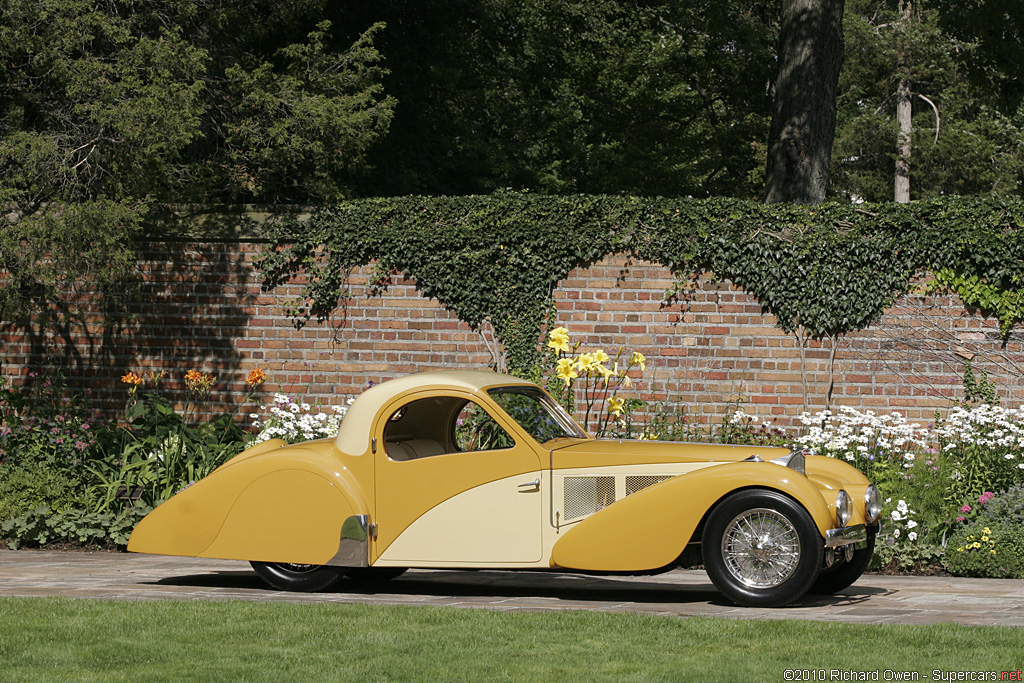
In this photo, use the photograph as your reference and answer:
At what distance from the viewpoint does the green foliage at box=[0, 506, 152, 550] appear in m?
8.66

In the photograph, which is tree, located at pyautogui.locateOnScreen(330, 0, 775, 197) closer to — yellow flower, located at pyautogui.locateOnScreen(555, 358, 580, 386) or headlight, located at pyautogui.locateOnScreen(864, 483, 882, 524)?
yellow flower, located at pyautogui.locateOnScreen(555, 358, 580, 386)

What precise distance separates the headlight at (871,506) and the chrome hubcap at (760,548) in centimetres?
64

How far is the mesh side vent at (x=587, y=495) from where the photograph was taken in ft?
20.6

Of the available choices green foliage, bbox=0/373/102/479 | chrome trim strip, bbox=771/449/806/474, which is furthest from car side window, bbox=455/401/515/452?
green foliage, bbox=0/373/102/479

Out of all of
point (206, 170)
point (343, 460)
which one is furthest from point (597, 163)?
point (343, 460)

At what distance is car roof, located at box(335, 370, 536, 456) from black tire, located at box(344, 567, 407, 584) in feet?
3.07

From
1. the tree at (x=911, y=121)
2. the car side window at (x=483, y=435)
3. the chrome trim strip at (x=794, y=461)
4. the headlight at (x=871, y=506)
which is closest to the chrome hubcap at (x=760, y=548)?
the chrome trim strip at (x=794, y=461)

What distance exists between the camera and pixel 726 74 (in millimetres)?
25375

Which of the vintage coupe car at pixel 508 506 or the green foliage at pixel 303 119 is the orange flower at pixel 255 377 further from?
the vintage coupe car at pixel 508 506

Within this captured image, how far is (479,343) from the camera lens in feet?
34.7

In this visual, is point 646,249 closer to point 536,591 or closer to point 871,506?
point 536,591

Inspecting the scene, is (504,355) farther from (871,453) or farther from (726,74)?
(726,74)

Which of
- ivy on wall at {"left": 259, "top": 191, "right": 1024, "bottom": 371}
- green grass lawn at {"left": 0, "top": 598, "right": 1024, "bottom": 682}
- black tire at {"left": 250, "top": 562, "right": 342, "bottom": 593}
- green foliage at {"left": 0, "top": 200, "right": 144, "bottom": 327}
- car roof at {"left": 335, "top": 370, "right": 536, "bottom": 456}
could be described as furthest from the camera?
ivy on wall at {"left": 259, "top": 191, "right": 1024, "bottom": 371}

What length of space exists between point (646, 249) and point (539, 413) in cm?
346
